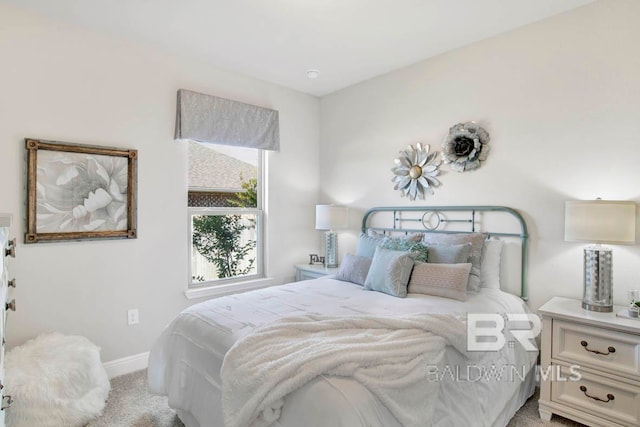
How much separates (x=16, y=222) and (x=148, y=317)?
3.82 feet

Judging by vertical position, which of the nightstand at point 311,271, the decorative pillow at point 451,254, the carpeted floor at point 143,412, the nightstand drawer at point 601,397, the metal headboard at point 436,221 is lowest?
the carpeted floor at point 143,412

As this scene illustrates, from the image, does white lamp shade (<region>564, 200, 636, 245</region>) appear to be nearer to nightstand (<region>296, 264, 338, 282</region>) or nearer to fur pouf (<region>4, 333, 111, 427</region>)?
nightstand (<region>296, 264, 338, 282</region>)

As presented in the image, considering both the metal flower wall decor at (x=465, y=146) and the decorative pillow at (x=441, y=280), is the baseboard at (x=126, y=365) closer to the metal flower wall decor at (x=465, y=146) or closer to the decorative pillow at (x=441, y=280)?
the decorative pillow at (x=441, y=280)

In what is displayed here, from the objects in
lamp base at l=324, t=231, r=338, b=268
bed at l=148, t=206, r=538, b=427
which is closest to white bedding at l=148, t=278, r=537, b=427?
bed at l=148, t=206, r=538, b=427

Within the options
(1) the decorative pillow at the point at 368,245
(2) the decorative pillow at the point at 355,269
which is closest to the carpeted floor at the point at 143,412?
(2) the decorative pillow at the point at 355,269

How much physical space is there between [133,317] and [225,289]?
809mm

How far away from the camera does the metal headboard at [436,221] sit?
8.42 feet

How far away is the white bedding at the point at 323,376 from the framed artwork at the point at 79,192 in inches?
44.5

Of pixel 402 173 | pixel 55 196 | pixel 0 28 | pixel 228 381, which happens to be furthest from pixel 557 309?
pixel 0 28

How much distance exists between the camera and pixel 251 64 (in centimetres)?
323

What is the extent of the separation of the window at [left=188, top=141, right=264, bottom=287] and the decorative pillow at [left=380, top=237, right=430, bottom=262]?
4.90 ft

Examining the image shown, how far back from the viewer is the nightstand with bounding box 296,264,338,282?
3.51 metres

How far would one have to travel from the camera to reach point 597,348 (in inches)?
77.0

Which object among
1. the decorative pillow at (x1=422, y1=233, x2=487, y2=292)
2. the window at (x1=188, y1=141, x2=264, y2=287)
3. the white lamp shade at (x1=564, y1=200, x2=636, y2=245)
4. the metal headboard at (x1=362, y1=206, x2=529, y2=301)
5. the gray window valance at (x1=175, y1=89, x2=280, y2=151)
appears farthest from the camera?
the window at (x1=188, y1=141, x2=264, y2=287)
